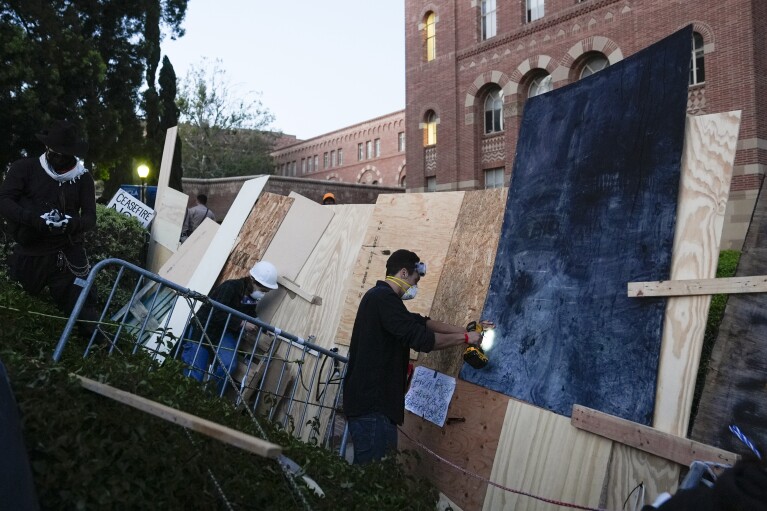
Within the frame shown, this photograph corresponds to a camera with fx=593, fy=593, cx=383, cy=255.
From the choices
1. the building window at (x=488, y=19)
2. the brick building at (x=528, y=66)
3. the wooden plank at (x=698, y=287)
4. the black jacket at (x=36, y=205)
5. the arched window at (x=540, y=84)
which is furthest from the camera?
the building window at (x=488, y=19)

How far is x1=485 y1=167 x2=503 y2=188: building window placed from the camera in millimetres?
21197

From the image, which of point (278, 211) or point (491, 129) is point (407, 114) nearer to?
point (491, 129)

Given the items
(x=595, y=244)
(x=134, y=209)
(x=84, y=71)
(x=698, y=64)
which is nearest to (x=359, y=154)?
(x=84, y=71)

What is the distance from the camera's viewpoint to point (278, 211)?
752 cm

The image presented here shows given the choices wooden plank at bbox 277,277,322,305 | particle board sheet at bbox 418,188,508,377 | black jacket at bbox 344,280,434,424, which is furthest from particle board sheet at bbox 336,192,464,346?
black jacket at bbox 344,280,434,424

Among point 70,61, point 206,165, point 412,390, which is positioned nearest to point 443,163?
point 70,61

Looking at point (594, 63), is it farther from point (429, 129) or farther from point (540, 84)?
point (429, 129)

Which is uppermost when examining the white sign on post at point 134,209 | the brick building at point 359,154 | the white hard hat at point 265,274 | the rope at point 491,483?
the brick building at point 359,154

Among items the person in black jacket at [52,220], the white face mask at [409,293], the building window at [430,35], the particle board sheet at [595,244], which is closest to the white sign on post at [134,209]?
the person in black jacket at [52,220]

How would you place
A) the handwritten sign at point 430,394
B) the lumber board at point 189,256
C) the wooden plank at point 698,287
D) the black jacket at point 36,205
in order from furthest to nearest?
the lumber board at point 189,256, the black jacket at point 36,205, the handwritten sign at point 430,394, the wooden plank at point 698,287

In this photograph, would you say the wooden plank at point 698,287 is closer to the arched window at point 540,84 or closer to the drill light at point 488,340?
the drill light at point 488,340

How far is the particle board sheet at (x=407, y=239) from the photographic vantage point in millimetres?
5277

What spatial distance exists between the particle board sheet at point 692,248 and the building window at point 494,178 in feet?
58.6

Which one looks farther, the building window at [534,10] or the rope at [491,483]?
the building window at [534,10]
